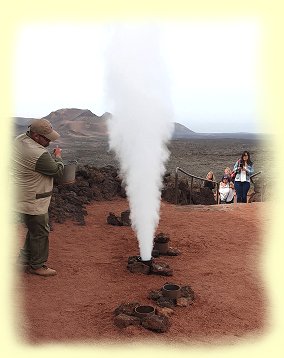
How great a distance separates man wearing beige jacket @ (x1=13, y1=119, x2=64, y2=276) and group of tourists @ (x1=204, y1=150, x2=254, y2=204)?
6.26 meters

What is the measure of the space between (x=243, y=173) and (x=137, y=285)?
6143mm

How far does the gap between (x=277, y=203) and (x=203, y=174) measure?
23.7 m

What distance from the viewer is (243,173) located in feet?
35.3

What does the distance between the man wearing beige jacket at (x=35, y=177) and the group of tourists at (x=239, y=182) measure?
20.6ft

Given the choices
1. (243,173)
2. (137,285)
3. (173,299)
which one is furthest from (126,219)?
(243,173)

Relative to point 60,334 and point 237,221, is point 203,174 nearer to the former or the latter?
point 237,221

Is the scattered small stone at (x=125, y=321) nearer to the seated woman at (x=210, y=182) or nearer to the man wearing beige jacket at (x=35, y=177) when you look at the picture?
the man wearing beige jacket at (x=35, y=177)

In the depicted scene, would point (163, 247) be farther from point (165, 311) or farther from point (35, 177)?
point (35, 177)

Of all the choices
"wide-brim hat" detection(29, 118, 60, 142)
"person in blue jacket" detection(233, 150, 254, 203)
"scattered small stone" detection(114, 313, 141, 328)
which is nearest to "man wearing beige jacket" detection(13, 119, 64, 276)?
"wide-brim hat" detection(29, 118, 60, 142)

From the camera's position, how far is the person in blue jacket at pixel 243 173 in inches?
420

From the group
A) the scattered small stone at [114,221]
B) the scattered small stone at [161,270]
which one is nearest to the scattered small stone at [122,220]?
the scattered small stone at [114,221]

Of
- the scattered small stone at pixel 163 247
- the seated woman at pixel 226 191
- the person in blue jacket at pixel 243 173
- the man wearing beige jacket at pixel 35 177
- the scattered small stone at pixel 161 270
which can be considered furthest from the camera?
the seated woman at pixel 226 191

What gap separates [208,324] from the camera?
4430 mm

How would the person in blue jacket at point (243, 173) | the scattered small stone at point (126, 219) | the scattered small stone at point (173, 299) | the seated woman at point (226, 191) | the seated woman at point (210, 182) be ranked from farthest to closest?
the seated woman at point (210, 182) → the seated woman at point (226, 191) → the person in blue jacket at point (243, 173) → the scattered small stone at point (126, 219) → the scattered small stone at point (173, 299)
